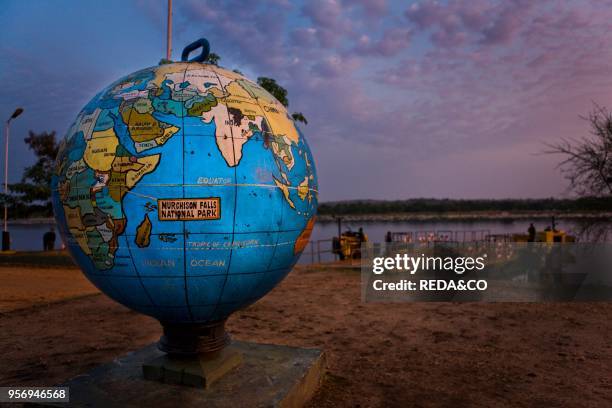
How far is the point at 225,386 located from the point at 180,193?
2.22 meters

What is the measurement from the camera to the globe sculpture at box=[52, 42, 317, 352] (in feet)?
12.1

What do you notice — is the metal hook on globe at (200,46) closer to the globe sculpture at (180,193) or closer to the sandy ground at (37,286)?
the globe sculpture at (180,193)

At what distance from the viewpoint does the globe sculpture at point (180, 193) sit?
3.69 meters

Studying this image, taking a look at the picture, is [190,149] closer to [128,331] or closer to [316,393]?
[316,393]

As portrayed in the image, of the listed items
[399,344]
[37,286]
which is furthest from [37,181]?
[399,344]

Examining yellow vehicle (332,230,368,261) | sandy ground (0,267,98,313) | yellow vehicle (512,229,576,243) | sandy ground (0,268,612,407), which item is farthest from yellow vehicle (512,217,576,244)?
sandy ground (0,267,98,313)

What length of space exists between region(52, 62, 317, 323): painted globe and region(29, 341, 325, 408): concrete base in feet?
2.56

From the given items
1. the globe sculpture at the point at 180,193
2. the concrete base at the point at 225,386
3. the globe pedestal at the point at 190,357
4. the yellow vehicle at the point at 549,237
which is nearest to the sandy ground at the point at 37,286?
the concrete base at the point at 225,386

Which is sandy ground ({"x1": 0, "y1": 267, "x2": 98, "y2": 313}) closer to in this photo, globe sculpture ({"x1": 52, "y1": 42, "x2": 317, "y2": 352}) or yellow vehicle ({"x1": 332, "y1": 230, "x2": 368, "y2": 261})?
globe sculpture ({"x1": 52, "y1": 42, "x2": 317, "y2": 352})

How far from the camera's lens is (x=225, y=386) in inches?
177

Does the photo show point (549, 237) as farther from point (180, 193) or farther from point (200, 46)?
point (180, 193)

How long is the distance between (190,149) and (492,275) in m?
18.2

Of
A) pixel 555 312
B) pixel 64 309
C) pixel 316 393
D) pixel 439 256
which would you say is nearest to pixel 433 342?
pixel 316 393

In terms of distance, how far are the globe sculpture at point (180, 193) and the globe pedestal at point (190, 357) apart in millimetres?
227
